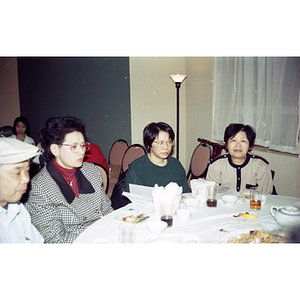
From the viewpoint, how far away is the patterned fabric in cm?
232

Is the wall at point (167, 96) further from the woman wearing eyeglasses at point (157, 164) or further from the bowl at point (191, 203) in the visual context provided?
the bowl at point (191, 203)

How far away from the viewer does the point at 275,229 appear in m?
1.35

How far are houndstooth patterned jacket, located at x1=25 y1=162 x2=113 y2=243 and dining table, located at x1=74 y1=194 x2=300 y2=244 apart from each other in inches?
9.0

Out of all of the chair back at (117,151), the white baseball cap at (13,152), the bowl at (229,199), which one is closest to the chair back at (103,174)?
the white baseball cap at (13,152)

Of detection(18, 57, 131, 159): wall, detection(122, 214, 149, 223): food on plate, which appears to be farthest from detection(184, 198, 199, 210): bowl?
detection(18, 57, 131, 159): wall

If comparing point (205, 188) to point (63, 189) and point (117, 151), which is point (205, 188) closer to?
point (63, 189)

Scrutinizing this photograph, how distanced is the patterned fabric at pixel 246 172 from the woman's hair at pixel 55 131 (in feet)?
4.58

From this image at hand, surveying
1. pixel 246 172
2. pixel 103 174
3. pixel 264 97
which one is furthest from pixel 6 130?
pixel 264 97

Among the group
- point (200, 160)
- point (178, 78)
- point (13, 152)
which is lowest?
point (200, 160)

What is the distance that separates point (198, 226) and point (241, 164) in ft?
3.83

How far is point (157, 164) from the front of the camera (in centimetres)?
216
